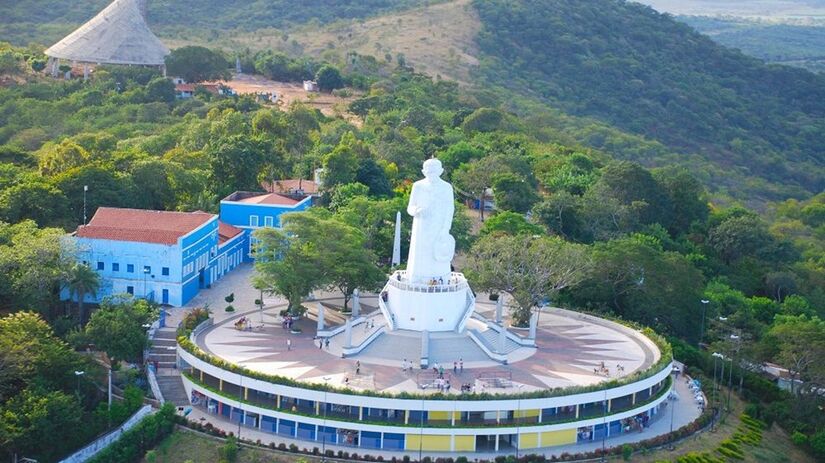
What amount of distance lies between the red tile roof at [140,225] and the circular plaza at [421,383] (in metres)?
6.72

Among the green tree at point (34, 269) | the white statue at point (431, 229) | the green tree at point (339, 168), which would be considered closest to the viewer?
the white statue at point (431, 229)

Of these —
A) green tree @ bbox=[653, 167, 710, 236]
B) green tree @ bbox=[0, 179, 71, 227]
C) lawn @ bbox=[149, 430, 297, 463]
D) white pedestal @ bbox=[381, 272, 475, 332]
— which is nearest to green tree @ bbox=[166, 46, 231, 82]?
green tree @ bbox=[653, 167, 710, 236]

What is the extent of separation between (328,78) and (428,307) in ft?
235

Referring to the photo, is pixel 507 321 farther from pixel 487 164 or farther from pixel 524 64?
pixel 524 64

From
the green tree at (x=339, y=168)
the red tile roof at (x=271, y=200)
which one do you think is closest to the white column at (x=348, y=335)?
the red tile roof at (x=271, y=200)

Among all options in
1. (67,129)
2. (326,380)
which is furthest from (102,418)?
(67,129)

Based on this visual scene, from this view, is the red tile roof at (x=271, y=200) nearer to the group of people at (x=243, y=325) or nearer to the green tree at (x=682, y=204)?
the group of people at (x=243, y=325)

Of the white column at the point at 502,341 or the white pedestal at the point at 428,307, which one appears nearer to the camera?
the white column at the point at 502,341

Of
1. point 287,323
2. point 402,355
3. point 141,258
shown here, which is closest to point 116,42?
point 141,258

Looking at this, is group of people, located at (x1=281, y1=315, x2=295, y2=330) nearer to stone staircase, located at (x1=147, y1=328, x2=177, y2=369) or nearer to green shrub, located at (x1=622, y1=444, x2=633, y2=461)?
stone staircase, located at (x1=147, y1=328, x2=177, y2=369)

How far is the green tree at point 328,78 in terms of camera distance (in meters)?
126

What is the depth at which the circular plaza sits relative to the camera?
51.9m

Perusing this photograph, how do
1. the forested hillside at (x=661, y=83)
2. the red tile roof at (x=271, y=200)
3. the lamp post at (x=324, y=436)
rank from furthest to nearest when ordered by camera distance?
the forested hillside at (x=661, y=83)
the red tile roof at (x=271, y=200)
the lamp post at (x=324, y=436)

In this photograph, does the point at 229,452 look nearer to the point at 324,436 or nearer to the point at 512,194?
the point at 324,436
